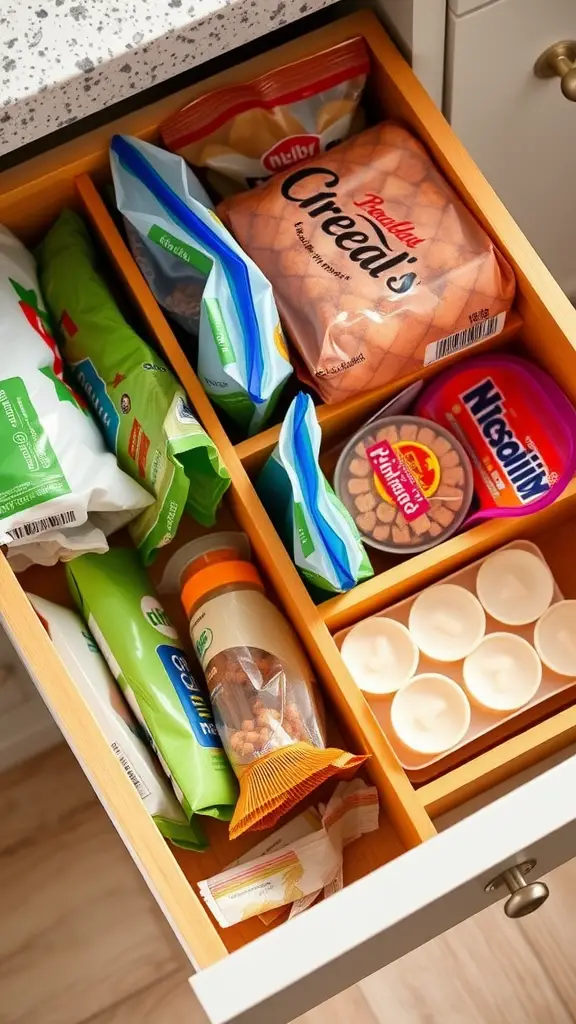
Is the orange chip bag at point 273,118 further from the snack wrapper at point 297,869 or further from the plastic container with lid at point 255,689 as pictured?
the snack wrapper at point 297,869

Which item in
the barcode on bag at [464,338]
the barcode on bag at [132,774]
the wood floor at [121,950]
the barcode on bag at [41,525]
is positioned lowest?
the wood floor at [121,950]

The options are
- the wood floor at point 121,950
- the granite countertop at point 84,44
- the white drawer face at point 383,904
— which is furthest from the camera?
the wood floor at point 121,950

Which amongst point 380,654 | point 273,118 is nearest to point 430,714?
point 380,654

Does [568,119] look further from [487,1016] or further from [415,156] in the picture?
[487,1016]

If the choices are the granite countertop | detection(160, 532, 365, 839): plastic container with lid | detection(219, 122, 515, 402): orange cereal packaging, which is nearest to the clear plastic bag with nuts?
detection(160, 532, 365, 839): plastic container with lid

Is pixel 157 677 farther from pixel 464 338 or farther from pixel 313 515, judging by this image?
pixel 464 338

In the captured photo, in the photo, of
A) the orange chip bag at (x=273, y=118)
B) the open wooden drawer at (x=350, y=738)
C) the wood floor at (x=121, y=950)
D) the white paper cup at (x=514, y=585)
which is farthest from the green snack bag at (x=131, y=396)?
the wood floor at (x=121, y=950)

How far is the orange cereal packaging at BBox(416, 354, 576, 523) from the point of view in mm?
838

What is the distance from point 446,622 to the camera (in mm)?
855

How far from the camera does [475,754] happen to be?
2.76 feet

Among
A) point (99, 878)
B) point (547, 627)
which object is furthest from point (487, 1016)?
point (547, 627)

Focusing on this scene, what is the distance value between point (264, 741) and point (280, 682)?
45 mm

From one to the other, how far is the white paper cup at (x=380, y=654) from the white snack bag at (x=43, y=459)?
195 mm

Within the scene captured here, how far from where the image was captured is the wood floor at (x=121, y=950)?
1.25 meters
